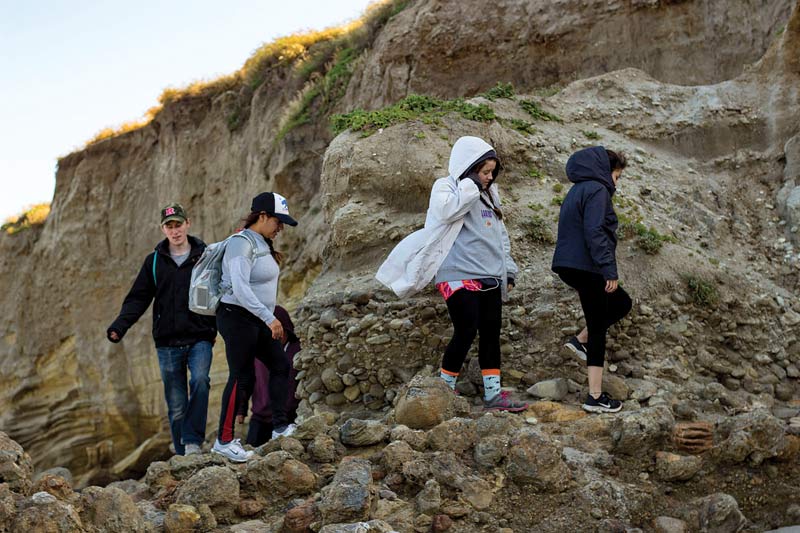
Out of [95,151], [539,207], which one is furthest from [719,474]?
[95,151]

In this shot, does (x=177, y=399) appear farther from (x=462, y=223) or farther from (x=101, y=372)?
(x=101, y=372)

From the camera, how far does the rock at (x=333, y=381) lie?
7.19 m

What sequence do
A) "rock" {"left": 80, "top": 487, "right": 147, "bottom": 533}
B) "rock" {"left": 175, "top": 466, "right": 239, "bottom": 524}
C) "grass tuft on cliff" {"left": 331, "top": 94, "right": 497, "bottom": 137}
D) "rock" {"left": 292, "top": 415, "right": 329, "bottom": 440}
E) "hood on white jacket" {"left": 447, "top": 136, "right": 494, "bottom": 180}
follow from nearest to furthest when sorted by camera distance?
1. "rock" {"left": 80, "top": 487, "right": 147, "bottom": 533}
2. "rock" {"left": 175, "top": 466, "right": 239, "bottom": 524}
3. "rock" {"left": 292, "top": 415, "right": 329, "bottom": 440}
4. "hood on white jacket" {"left": 447, "top": 136, "right": 494, "bottom": 180}
5. "grass tuft on cliff" {"left": 331, "top": 94, "right": 497, "bottom": 137}

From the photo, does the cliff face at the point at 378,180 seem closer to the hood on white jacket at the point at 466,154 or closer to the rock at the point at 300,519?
the hood on white jacket at the point at 466,154

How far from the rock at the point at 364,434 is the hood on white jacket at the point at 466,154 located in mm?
1917

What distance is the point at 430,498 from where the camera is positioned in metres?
4.51

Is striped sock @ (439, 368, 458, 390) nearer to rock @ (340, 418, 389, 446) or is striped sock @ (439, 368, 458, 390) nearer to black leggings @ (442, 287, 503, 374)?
black leggings @ (442, 287, 503, 374)

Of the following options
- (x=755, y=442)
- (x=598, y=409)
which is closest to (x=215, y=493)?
Result: (x=598, y=409)

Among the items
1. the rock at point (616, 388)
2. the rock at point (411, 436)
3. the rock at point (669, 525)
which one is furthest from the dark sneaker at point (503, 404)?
the rock at point (669, 525)

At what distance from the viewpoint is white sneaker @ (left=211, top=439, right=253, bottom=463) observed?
→ 5.63 metres

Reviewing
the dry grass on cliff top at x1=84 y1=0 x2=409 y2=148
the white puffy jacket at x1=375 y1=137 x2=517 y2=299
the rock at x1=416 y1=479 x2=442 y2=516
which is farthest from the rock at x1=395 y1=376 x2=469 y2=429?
the dry grass on cliff top at x1=84 y1=0 x2=409 y2=148

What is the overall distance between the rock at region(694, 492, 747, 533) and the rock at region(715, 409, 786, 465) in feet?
1.74

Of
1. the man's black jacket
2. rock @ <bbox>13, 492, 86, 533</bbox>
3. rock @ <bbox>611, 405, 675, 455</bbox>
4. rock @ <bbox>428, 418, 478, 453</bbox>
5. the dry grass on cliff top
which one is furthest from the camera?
the dry grass on cliff top

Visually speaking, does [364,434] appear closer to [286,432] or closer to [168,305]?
[286,432]
